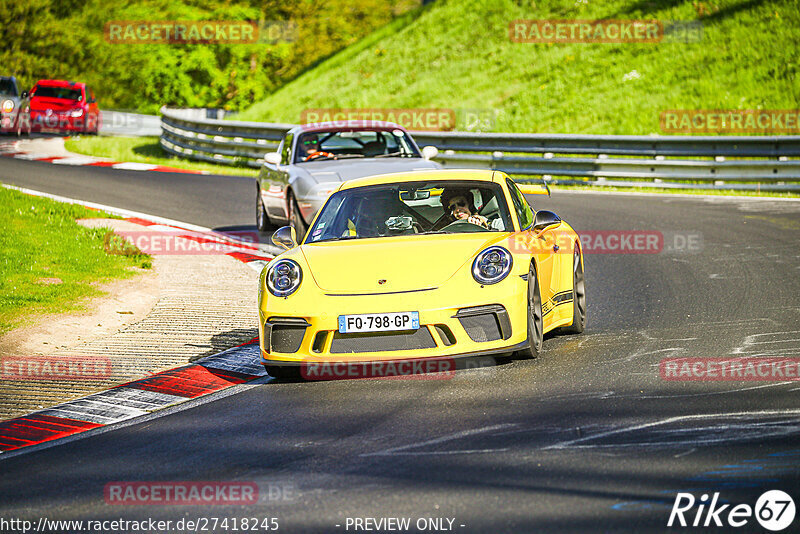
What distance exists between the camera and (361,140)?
15062 mm

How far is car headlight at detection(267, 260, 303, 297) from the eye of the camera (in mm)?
7539

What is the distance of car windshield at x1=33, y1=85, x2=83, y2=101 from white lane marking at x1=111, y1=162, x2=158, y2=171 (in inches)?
453

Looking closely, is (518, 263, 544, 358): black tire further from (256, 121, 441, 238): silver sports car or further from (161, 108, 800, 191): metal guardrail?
(161, 108, 800, 191): metal guardrail

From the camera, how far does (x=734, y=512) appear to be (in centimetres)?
449

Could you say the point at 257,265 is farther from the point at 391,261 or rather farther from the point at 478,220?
the point at 391,261

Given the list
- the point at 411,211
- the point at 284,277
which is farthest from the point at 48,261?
the point at 284,277

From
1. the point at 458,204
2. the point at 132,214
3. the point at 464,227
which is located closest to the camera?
the point at 464,227

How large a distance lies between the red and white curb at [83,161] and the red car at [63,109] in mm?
6229

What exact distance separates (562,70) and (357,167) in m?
21.3

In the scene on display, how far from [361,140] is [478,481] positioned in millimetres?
10389

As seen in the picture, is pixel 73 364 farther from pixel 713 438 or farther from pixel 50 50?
pixel 50 50

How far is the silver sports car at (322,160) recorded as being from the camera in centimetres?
1359

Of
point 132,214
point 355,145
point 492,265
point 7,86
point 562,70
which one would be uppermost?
point 562,70

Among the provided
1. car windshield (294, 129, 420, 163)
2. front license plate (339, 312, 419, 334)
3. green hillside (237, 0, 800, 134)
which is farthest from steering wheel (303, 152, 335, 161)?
green hillside (237, 0, 800, 134)
